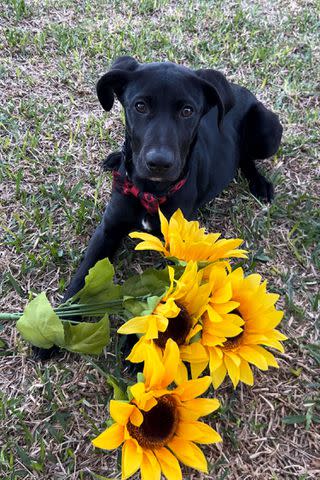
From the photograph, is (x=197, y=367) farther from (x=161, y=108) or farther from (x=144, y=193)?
(x=161, y=108)

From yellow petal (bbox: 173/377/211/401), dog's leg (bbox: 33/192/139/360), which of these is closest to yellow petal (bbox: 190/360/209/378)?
yellow petal (bbox: 173/377/211/401)

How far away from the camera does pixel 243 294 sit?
4.76 ft

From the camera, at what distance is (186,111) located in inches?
86.0

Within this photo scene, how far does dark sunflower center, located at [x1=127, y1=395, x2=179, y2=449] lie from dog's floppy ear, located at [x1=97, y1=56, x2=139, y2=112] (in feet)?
4.67

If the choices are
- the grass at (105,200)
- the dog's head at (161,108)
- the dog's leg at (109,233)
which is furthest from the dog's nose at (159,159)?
the grass at (105,200)

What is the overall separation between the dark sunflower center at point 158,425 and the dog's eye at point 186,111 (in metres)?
1.25

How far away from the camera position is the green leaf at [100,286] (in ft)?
5.28

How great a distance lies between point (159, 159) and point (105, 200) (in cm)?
86

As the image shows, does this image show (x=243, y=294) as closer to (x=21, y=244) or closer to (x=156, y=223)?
(x=156, y=223)

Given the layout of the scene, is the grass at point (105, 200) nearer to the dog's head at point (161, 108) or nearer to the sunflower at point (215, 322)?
the dog's head at point (161, 108)

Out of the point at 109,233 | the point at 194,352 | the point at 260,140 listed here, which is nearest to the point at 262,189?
the point at 260,140

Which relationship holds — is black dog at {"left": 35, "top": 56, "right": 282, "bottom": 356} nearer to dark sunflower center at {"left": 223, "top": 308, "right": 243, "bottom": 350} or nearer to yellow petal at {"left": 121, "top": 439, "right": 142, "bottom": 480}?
dark sunflower center at {"left": 223, "top": 308, "right": 243, "bottom": 350}

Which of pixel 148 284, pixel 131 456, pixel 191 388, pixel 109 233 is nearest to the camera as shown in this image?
pixel 131 456

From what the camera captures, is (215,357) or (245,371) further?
(245,371)
